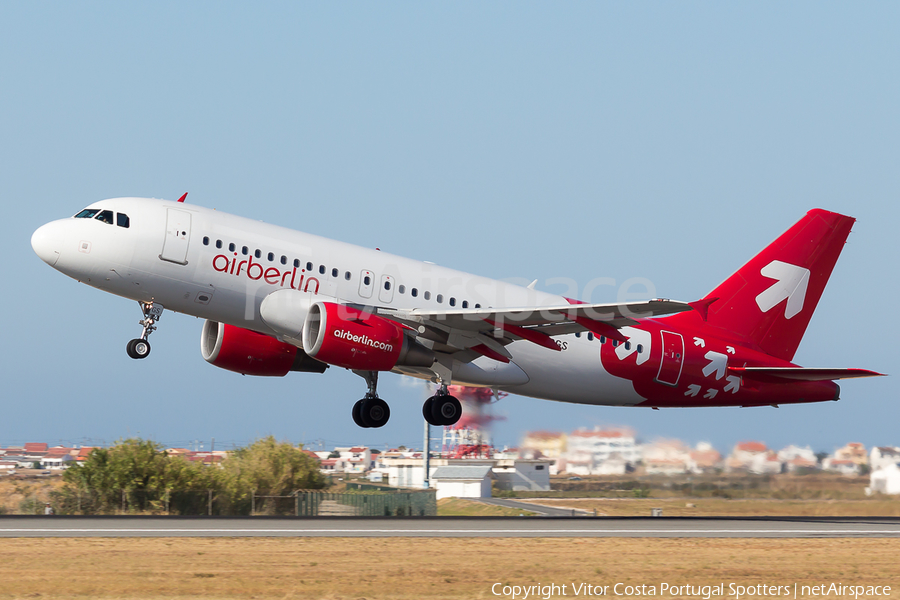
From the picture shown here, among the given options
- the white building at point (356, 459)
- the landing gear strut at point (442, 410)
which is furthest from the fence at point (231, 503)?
the landing gear strut at point (442, 410)

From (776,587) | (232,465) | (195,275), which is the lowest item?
(776,587)

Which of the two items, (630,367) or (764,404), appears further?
(764,404)

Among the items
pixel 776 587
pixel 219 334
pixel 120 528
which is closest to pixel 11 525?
pixel 120 528

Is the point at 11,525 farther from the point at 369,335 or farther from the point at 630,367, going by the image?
the point at 630,367

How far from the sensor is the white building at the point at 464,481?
45.1 meters

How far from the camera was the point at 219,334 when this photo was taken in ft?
99.8

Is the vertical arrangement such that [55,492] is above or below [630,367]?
below

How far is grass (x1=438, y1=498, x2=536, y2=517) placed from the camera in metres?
41.2

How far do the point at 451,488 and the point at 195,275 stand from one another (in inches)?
946

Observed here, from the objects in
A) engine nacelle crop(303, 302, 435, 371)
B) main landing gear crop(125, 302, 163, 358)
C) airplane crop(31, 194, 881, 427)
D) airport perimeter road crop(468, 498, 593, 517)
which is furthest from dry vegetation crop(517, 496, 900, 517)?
main landing gear crop(125, 302, 163, 358)

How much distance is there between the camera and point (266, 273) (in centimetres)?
2625

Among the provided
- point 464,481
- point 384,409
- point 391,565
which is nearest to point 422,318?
point 384,409

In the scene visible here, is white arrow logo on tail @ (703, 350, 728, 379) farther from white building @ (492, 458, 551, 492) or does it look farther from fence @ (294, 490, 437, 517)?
fence @ (294, 490, 437, 517)

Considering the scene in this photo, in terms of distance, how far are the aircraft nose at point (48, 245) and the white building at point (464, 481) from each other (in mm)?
23451
